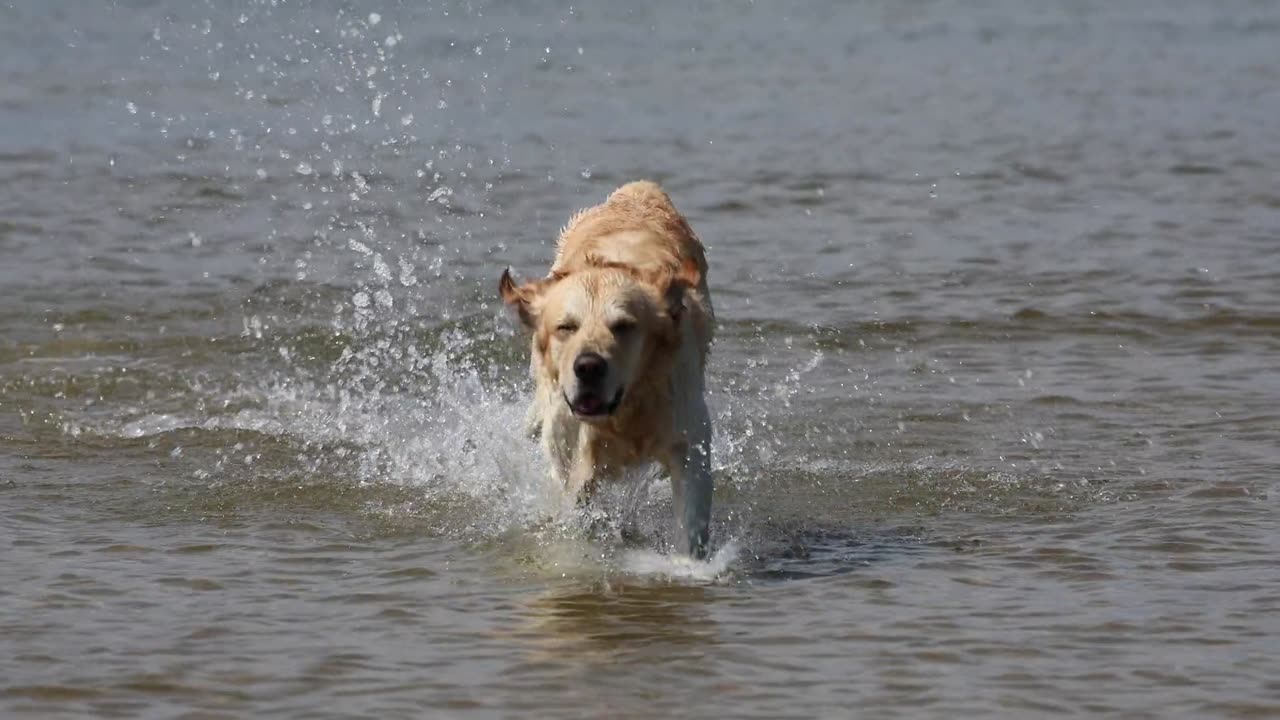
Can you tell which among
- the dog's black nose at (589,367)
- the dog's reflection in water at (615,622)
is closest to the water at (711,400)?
the dog's reflection in water at (615,622)

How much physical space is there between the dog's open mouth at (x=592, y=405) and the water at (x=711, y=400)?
65cm

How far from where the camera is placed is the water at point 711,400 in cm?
564

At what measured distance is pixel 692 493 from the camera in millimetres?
6863

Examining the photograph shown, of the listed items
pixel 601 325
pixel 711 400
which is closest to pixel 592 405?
pixel 601 325

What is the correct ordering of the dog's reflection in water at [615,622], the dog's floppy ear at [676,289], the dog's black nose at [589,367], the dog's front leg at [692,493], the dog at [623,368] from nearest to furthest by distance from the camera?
1. the dog's reflection in water at [615,622]
2. the dog's black nose at [589,367]
3. the dog at [623,368]
4. the dog's floppy ear at [676,289]
5. the dog's front leg at [692,493]

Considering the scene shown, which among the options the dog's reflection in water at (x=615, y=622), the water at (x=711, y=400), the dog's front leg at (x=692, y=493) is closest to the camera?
the water at (x=711, y=400)

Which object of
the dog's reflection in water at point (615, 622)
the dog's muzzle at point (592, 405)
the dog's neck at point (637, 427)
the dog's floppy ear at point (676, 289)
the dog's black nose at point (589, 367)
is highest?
the dog's floppy ear at point (676, 289)

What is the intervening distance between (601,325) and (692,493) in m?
0.84

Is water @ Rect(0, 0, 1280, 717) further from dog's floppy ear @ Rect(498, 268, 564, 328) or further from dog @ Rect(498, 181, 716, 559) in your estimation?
dog's floppy ear @ Rect(498, 268, 564, 328)

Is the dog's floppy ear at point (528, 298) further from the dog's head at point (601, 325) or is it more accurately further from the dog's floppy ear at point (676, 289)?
the dog's floppy ear at point (676, 289)

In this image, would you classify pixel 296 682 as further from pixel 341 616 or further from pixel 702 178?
pixel 702 178

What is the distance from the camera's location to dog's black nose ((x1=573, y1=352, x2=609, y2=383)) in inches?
250

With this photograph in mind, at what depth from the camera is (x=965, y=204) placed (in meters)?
15.3

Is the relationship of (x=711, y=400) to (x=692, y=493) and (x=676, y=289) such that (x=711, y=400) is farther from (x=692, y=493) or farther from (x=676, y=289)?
(x=676, y=289)
